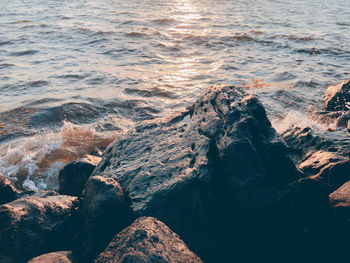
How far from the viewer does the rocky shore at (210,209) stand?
8.92ft

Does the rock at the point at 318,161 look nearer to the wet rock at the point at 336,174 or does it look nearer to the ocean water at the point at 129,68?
the wet rock at the point at 336,174

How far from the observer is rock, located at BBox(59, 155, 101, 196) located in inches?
153

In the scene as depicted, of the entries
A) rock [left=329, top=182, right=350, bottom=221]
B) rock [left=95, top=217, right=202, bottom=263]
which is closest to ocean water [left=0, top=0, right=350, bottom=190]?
rock [left=329, top=182, right=350, bottom=221]

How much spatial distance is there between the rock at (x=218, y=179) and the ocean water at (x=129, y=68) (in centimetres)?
Result: 198

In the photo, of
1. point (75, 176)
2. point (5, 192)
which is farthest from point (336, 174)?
point (5, 192)

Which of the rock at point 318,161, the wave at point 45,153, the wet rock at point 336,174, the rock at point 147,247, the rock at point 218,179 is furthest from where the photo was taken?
the wave at point 45,153

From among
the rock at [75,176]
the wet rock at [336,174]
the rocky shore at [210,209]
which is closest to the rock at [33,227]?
the rocky shore at [210,209]

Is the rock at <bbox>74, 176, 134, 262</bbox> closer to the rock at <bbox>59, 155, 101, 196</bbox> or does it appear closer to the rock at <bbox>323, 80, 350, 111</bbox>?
the rock at <bbox>59, 155, 101, 196</bbox>

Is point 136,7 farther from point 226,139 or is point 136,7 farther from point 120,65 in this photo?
point 226,139

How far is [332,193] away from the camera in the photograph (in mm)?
2992

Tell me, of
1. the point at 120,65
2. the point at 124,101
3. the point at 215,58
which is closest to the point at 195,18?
the point at 215,58

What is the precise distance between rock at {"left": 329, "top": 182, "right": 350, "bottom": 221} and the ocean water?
6.62 ft

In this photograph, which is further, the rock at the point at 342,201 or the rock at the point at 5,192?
the rock at the point at 5,192

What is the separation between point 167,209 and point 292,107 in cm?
486
